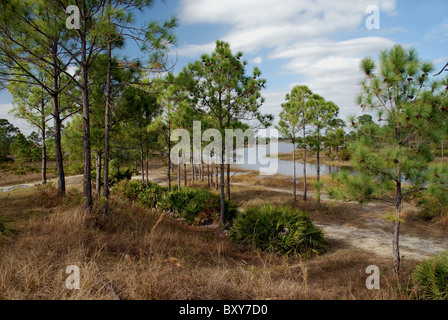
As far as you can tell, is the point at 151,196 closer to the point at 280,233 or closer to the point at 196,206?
the point at 196,206

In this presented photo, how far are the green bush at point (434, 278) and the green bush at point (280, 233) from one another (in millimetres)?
3314

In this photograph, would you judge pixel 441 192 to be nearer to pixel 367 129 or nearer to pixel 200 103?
pixel 367 129

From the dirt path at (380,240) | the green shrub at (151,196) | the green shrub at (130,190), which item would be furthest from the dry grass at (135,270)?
the green shrub at (130,190)

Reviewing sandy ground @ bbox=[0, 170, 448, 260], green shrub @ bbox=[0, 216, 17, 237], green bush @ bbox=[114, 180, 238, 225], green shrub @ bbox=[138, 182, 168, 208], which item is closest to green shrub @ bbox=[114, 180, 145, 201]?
green shrub @ bbox=[138, 182, 168, 208]

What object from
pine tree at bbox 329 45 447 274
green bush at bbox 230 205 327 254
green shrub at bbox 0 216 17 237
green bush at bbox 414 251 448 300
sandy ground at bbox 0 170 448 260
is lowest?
sandy ground at bbox 0 170 448 260

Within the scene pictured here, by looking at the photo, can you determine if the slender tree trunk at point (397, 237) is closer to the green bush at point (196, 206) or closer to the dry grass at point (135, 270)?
the dry grass at point (135, 270)

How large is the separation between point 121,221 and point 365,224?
10779 mm

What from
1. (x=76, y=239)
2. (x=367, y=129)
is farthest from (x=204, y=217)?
(x=367, y=129)

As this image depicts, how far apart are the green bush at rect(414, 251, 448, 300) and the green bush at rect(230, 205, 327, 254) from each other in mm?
3314

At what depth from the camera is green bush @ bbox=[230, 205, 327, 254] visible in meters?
7.77

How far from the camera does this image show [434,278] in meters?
3.96

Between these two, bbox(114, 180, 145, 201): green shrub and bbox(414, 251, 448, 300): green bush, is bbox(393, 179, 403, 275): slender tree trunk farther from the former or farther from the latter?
bbox(114, 180, 145, 201): green shrub

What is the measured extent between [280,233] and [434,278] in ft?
14.7
